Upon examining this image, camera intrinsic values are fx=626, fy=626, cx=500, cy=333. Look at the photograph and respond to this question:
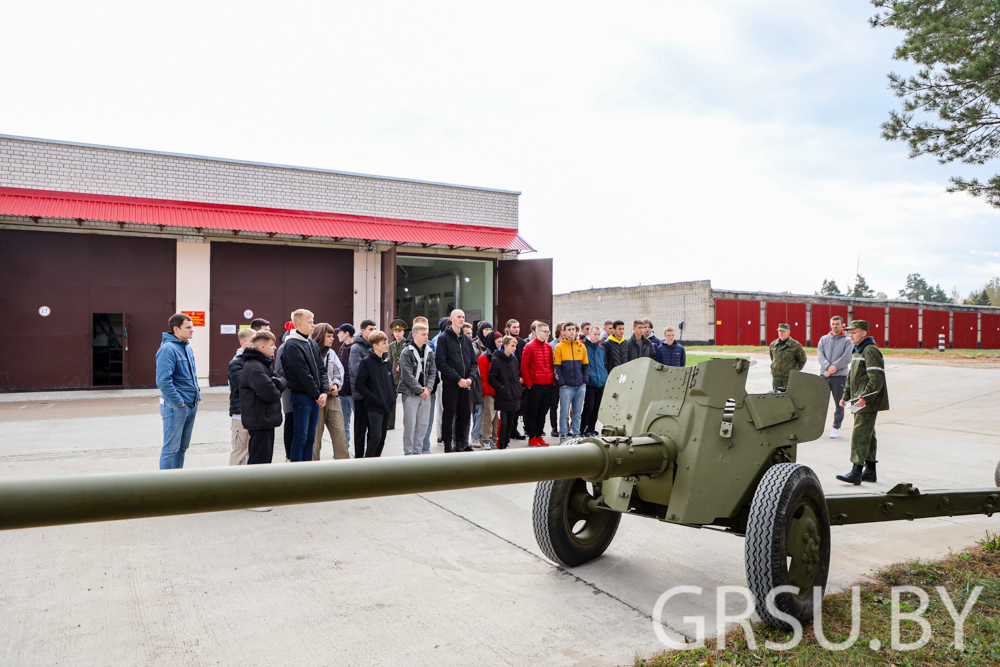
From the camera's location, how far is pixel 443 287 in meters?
21.1

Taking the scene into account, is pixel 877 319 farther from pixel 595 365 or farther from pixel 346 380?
pixel 346 380

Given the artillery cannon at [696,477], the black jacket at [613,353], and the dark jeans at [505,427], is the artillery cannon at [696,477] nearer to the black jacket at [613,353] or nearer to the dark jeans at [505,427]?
the dark jeans at [505,427]

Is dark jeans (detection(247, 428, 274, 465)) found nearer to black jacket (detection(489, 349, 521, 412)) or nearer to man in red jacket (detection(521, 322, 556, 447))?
black jacket (detection(489, 349, 521, 412))

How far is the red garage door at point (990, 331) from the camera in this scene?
41.8 metres

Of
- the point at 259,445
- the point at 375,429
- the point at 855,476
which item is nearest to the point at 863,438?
the point at 855,476

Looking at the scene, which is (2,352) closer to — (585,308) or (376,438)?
(376,438)

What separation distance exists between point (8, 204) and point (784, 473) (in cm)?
1573

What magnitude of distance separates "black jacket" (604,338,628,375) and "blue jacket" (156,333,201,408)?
5.75m

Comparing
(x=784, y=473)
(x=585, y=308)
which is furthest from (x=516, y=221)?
(x=585, y=308)

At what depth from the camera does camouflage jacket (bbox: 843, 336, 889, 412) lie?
6.30 m

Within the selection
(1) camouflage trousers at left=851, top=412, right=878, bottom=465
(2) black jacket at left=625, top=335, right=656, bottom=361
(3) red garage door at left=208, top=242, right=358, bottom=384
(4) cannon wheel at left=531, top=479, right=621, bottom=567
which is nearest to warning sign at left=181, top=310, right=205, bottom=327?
(3) red garage door at left=208, top=242, right=358, bottom=384

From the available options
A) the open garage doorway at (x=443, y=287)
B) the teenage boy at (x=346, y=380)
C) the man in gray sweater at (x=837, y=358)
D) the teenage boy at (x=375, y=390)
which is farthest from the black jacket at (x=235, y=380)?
the open garage doorway at (x=443, y=287)

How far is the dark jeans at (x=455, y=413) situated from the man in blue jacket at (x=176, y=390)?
9.19ft

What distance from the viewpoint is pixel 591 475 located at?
10.3ft
